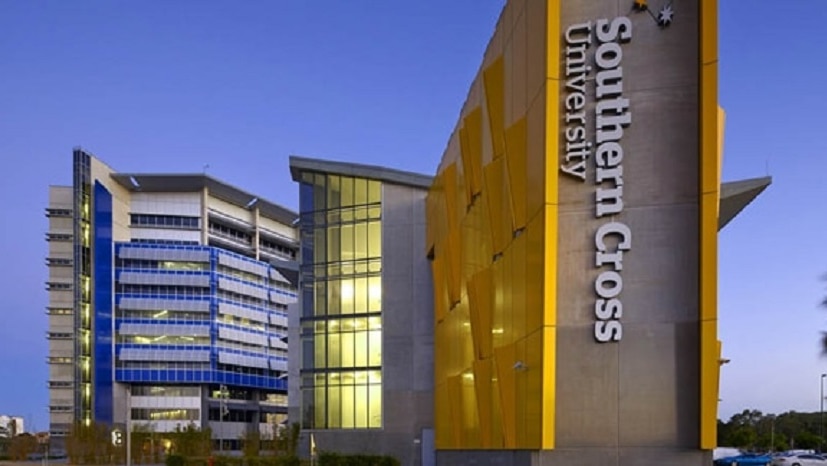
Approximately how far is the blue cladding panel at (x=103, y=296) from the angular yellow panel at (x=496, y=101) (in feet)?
312

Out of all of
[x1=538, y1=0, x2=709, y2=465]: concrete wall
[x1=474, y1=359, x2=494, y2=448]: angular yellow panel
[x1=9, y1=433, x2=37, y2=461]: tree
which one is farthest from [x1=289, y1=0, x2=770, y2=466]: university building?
[x1=9, y1=433, x2=37, y2=461]: tree

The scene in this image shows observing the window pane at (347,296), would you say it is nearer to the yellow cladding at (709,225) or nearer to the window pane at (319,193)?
the window pane at (319,193)

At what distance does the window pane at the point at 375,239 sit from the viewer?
4700 cm

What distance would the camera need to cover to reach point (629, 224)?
1827 centimetres

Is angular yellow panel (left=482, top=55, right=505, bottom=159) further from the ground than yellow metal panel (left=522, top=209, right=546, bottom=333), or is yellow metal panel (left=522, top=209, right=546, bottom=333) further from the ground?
angular yellow panel (left=482, top=55, right=505, bottom=159)

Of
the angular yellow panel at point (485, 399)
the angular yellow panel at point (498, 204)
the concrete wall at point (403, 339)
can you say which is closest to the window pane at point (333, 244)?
the concrete wall at point (403, 339)

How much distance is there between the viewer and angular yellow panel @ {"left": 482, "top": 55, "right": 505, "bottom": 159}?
78.1ft

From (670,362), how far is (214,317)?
344 ft

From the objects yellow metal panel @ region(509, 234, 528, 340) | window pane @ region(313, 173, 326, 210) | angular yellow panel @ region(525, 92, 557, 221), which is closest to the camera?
angular yellow panel @ region(525, 92, 557, 221)

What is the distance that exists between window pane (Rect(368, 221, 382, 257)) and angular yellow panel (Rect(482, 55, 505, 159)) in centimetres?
2209

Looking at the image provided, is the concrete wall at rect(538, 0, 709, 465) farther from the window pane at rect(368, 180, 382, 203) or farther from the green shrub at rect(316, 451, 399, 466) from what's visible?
the window pane at rect(368, 180, 382, 203)

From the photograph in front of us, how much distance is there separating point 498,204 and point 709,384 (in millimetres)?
8909

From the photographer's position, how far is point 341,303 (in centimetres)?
4803

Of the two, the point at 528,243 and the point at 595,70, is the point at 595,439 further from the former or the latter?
the point at 595,70
